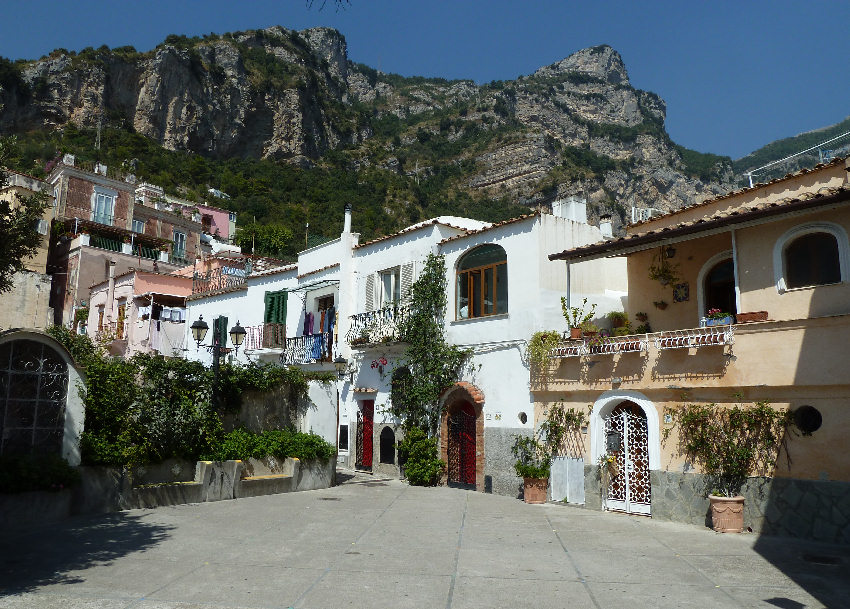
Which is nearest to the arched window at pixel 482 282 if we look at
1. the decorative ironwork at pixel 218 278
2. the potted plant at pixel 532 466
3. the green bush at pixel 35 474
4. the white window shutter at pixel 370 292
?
the potted plant at pixel 532 466

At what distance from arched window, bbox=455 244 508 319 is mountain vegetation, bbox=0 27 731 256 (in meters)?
46.1

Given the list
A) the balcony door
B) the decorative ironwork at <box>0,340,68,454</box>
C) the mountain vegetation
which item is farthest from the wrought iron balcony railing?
the mountain vegetation

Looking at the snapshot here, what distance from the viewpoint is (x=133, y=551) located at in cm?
945

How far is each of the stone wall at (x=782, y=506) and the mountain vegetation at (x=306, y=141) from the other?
53.6m

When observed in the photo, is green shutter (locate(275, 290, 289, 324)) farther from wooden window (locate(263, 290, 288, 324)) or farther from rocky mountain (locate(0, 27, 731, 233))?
rocky mountain (locate(0, 27, 731, 233))

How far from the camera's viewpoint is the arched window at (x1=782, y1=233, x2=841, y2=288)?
473 inches

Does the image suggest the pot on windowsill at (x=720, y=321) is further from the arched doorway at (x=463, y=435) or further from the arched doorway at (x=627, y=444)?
the arched doorway at (x=463, y=435)

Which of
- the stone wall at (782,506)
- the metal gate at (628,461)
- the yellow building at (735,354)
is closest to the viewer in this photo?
the stone wall at (782,506)

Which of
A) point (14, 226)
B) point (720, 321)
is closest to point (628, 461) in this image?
point (720, 321)

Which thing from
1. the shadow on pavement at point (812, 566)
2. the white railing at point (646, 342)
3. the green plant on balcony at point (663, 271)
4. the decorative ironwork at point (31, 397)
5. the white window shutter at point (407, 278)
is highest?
Answer: the white window shutter at point (407, 278)

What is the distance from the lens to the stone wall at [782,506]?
10.9 meters

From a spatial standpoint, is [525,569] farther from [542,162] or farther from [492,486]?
[542,162]

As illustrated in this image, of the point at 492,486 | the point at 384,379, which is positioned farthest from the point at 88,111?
the point at 492,486

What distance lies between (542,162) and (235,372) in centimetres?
9530
